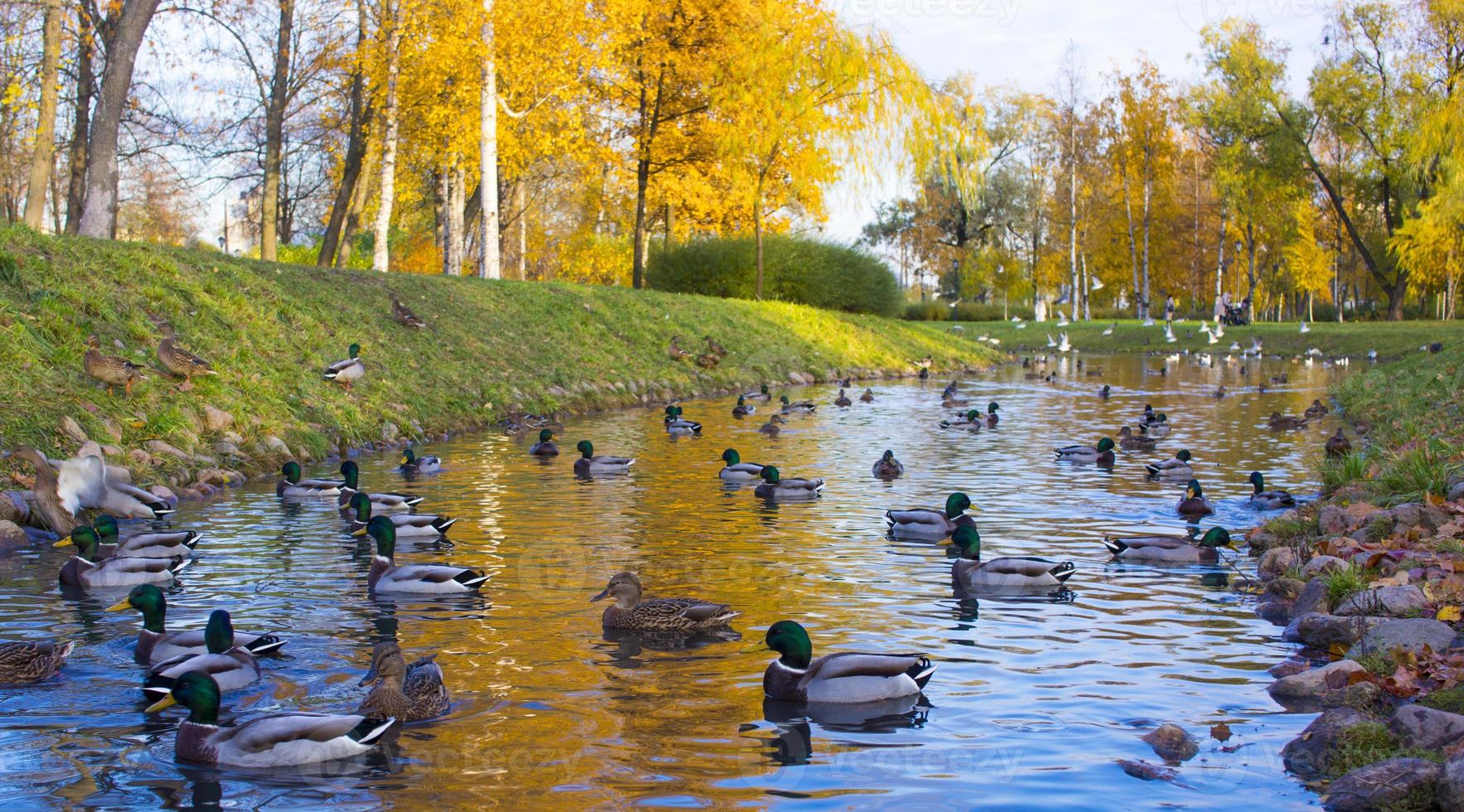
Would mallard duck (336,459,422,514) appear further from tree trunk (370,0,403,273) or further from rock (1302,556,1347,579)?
tree trunk (370,0,403,273)

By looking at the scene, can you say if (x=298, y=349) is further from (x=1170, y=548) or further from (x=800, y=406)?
(x=1170, y=548)

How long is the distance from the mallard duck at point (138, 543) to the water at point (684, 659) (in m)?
0.27

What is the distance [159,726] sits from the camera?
688cm

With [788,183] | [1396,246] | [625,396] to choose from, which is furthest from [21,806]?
[1396,246]

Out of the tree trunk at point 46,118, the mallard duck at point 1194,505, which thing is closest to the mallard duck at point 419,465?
the mallard duck at point 1194,505

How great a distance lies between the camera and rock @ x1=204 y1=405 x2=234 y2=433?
15906mm

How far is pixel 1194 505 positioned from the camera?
13.7 m

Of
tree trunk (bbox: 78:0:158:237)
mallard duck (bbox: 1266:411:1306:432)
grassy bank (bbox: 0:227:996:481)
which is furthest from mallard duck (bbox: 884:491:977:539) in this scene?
tree trunk (bbox: 78:0:158:237)

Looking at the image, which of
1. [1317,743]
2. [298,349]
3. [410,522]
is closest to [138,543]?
[410,522]

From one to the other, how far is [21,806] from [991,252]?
8643 cm

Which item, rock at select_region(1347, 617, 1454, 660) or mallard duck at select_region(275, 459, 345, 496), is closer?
rock at select_region(1347, 617, 1454, 660)

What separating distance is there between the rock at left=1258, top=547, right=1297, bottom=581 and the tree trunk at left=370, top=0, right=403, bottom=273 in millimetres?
24736

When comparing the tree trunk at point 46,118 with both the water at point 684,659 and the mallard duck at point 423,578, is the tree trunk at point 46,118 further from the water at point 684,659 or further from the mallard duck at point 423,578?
the mallard duck at point 423,578

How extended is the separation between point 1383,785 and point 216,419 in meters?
14.1
